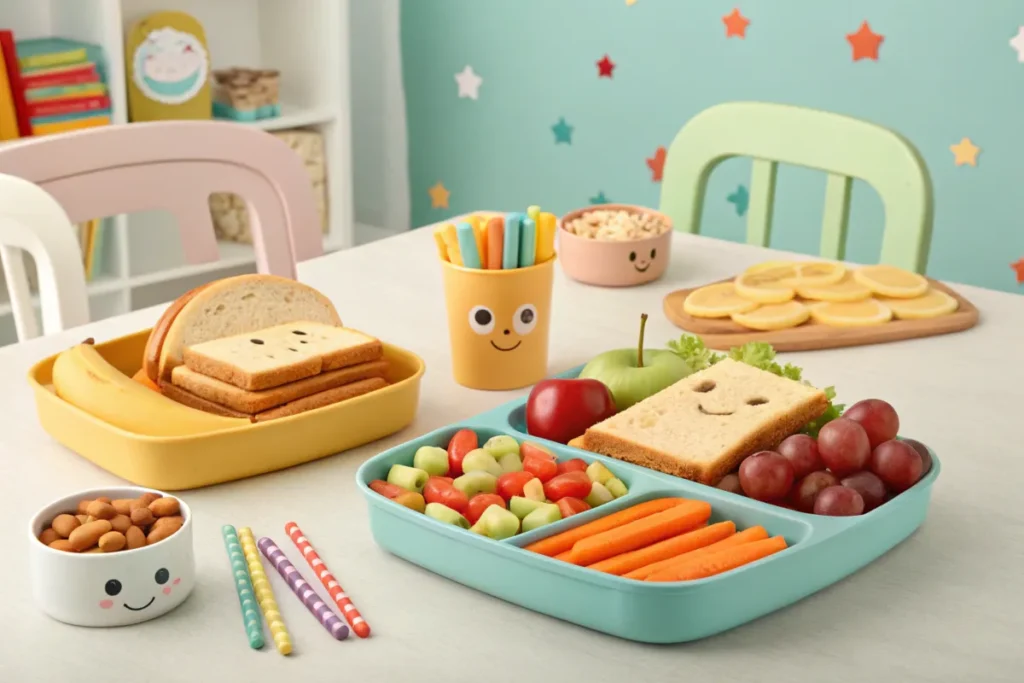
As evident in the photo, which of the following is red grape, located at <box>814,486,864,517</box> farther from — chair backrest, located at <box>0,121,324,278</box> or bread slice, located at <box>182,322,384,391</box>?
chair backrest, located at <box>0,121,324,278</box>

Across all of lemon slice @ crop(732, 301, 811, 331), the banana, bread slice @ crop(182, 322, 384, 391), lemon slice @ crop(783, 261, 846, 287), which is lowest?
lemon slice @ crop(732, 301, 811, 331)

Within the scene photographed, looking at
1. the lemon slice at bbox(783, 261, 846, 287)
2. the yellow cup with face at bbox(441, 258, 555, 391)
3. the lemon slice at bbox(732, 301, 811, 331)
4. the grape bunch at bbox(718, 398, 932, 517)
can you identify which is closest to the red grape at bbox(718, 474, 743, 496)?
the grape bunch at bbox(718, 398, 932, 517)

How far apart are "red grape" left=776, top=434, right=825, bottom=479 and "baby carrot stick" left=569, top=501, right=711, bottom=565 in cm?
8

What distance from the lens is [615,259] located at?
5.16 ft

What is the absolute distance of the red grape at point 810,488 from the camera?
94cm

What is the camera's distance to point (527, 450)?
1.02 metres

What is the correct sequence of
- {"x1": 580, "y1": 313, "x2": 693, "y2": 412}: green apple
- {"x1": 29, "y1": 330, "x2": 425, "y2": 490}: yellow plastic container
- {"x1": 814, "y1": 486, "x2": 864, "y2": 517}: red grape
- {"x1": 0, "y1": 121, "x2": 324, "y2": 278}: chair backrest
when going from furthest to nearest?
{"x1": 0, "y1": 121, "x2": 324, "y2": 278}: chair backrest, {"x1": 580, "y1": 313, "x2": 693, "y2": 412}: green apple, {"x1": 29, "y1": 330, "x2": 425, "y2": 490}: yellow plastic container, {"x1": 814, "y1": 486, "x2": 864, "y2": 517}: red grape

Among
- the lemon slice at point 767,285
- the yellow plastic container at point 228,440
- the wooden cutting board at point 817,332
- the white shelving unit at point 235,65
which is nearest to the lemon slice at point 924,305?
the wooden cutting board at point 817,332

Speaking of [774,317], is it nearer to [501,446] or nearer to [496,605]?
[501,446]

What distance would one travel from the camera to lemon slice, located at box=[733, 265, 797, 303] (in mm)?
1480

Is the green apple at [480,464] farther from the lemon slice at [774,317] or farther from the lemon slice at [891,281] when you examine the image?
the lemon slice at [891,281]

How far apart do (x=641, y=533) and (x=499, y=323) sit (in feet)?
1.35

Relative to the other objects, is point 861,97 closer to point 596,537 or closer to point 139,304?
point 139,304

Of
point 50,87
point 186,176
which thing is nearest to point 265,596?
point 186,176
